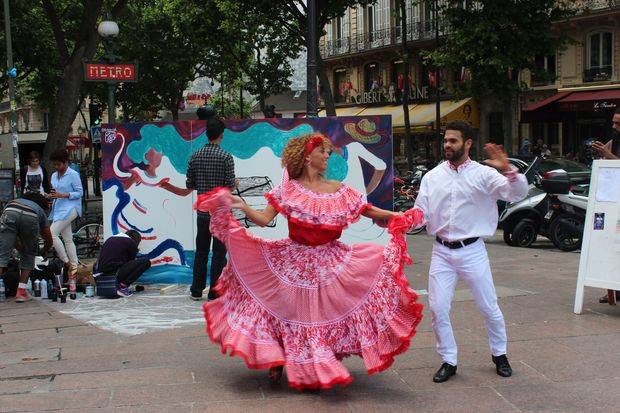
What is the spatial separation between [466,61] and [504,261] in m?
14.9

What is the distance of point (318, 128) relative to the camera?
1007 cm

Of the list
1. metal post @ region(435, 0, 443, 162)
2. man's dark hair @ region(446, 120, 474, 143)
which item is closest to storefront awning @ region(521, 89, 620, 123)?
metal post @ region(435, 0, 443, 162)

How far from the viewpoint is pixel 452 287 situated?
559 centimetres

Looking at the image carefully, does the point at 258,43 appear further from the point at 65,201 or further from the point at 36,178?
the point at 65,201

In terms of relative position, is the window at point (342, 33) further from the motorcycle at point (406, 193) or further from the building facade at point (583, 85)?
the motorcycle at point (406, 193)

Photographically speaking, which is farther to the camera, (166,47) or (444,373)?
(166,47)

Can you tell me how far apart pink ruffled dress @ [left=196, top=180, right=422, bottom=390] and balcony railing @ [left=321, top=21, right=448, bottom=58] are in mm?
33029

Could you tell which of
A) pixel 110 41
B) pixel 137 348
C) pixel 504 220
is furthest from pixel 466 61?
pixel 137 348

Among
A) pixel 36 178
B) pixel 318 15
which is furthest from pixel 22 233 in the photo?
pixel 318 15

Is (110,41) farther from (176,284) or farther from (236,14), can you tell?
(236,14)

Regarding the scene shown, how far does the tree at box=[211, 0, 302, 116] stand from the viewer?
28047 millimetres

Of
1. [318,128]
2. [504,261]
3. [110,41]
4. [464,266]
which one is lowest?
[504,261]

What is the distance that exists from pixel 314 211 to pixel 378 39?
4135 centimetres

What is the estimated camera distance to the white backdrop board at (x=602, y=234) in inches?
306
